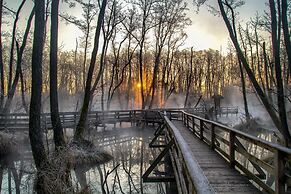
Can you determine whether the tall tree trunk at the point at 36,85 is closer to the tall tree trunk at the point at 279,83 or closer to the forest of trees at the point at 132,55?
the forest of trees at the point at 132,55

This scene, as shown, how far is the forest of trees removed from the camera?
1031cm

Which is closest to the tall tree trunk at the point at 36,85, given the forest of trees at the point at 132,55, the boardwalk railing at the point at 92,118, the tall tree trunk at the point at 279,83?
the forest of trees at the point at 132,55

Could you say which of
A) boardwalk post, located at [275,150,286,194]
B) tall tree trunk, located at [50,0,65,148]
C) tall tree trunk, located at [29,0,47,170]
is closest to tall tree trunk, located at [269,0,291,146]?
boardwalk post, located at [275,150,286,194]

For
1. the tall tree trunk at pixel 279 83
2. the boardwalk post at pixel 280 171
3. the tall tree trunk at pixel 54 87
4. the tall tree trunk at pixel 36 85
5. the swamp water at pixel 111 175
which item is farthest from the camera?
the tall tree trunk at pixel 54 87

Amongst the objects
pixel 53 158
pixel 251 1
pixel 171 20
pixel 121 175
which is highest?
pixel 171 20

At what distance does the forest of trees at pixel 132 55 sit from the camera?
33.8ft

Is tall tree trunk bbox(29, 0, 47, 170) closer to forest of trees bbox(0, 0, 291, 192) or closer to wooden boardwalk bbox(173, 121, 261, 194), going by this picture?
forest of trees bbox(0, 0, 291, 192)

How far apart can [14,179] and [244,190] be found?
835cm

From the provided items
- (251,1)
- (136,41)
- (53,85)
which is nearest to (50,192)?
(53,85)

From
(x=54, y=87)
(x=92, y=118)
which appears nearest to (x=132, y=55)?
(x=92, y=118)

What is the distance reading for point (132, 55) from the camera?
107ft

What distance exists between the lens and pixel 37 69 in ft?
29.3

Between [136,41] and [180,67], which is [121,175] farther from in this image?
[180,67]

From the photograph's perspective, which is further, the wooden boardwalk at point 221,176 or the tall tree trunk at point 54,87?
the tall tree trunk at point 54,87
